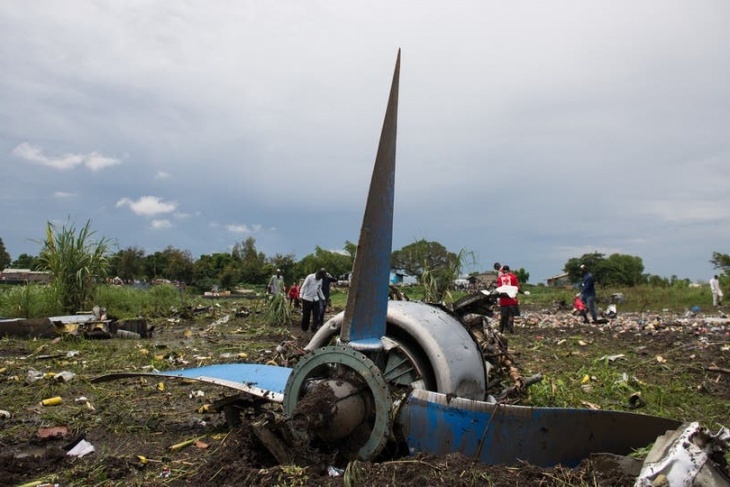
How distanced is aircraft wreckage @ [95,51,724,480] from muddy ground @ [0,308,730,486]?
221mm

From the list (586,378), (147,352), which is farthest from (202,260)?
(586,378)

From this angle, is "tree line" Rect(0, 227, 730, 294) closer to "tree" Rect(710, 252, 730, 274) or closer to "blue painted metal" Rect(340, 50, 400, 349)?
"tree" Rect(710, 252, 730, 274)

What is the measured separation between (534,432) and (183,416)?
3476 mm

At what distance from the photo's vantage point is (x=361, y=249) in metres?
3.17

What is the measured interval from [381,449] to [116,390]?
439cm

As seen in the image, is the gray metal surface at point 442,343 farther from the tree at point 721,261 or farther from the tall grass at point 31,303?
the tree at point 721,261

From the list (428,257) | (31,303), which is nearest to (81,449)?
(428,257)

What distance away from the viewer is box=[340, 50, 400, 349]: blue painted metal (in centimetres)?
318

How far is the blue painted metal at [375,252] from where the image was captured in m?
3.18

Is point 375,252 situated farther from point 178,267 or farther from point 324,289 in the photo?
point 178,267

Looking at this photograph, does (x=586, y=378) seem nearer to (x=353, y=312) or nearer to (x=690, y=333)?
(x=353, y=312)

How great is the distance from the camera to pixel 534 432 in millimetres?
2705

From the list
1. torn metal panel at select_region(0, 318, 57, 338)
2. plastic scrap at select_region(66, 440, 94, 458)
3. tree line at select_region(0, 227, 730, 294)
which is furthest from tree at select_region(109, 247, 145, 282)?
plastic scrap at select_region(66, 440, 94, 458)

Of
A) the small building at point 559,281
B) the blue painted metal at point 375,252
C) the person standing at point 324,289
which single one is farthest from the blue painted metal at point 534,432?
the small building at point 559,281
